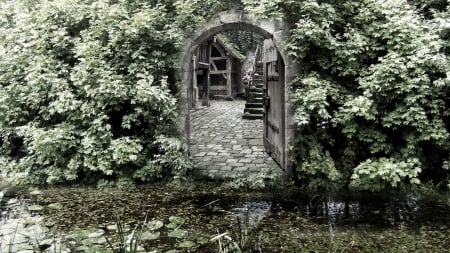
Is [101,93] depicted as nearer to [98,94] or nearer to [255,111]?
[98,94]

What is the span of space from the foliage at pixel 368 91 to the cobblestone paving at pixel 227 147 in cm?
101

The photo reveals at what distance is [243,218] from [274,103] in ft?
10.2

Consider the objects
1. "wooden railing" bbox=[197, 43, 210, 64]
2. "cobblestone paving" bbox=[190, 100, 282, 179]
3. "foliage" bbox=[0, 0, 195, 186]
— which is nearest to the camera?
"foliage" bbox=[0, 0, 195, 186]

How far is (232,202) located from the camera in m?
5.21

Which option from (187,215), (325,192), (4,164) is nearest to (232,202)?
(187,215)

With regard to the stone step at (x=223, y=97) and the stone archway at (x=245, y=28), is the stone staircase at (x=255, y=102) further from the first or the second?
the stone archway at (x=245, y=28)

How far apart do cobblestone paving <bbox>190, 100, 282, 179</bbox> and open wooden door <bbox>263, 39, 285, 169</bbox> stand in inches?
10.8

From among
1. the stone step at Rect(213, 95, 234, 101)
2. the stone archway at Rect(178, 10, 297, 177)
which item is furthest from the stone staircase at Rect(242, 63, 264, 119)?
the stone archway at Rect(178, 10, 297, 177)

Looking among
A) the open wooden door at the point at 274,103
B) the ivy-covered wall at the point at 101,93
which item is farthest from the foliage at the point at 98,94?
the open wooden door at the point at 274,103

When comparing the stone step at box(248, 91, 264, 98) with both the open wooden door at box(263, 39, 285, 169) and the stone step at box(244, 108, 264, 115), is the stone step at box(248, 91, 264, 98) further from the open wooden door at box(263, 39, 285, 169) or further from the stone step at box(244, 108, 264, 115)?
the open wooden door at box(263, 39, 285, 169)

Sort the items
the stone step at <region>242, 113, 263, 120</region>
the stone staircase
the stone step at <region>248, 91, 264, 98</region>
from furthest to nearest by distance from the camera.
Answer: the stone step at <region>248, 91, 264, 98</region> < the stone staircase < the stone step at <region>242, 113, 263, 120</region>

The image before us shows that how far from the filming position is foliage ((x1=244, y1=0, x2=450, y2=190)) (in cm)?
528

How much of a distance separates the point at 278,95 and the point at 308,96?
1.38 m

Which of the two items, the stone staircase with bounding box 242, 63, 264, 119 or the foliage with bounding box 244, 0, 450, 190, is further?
the stone staircase with bounding box 242, 63, 264, 119
